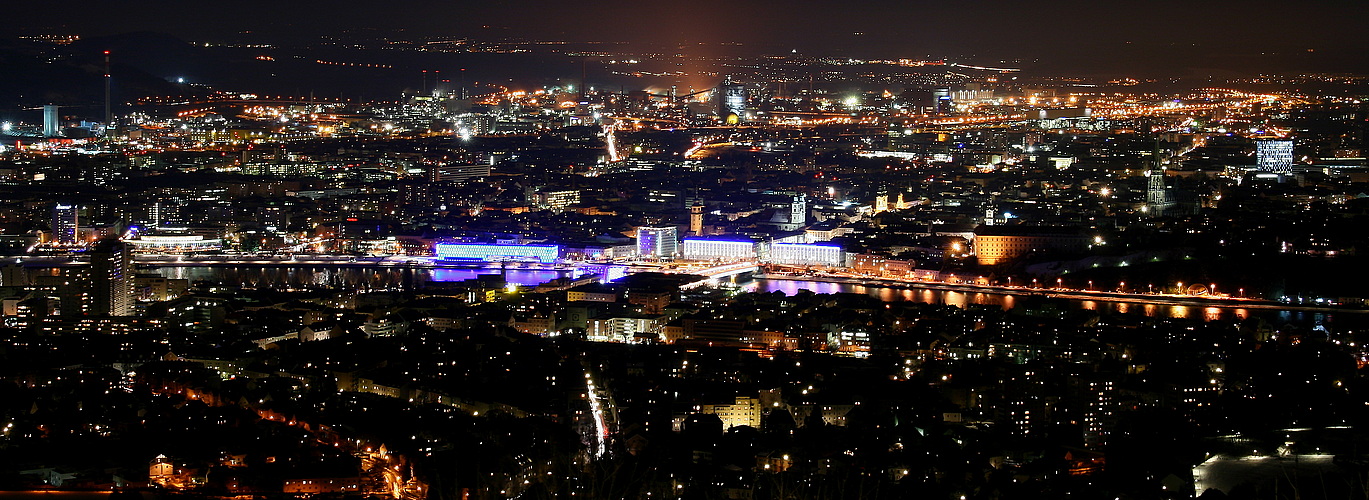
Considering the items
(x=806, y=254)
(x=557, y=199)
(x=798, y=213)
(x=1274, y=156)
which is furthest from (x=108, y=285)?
(x=1274, y=156)

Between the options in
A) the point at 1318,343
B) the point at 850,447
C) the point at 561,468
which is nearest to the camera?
the point at 561,468

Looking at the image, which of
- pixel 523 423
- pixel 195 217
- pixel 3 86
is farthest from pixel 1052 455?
pixel 3 86

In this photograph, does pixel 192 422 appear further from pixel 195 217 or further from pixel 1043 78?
pixel 1043 78

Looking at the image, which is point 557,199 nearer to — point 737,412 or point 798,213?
point 798,213

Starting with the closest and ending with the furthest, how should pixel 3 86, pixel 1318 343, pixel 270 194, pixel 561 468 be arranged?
pixel 561 468 < pixel 1318 343 < pixel 270 194 < pixel 3 86


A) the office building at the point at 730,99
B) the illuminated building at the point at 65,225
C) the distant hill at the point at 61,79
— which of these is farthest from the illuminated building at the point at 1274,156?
the distant hill at the point at 61,79

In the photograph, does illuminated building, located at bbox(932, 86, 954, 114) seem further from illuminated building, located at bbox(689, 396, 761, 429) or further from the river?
illuminated building, located at bbox(689, 396, 761, 429)

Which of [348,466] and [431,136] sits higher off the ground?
[431,136]
